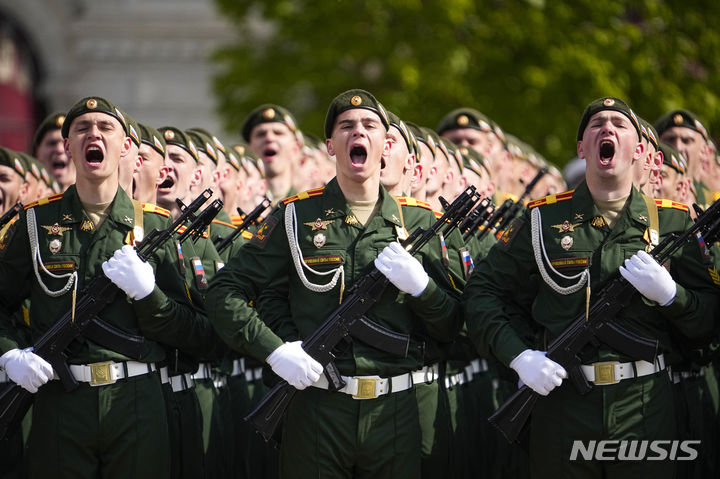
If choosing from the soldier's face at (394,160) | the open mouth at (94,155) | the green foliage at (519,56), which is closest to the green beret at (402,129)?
the soldier's face at (394,160)

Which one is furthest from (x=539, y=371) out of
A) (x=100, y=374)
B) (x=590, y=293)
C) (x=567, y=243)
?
(x=100, y=374)

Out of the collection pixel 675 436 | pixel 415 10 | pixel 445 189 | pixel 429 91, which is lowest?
pixel 675 436

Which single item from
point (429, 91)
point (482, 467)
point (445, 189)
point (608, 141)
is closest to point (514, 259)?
point (608, 141)

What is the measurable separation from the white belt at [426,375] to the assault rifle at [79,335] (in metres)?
1.49

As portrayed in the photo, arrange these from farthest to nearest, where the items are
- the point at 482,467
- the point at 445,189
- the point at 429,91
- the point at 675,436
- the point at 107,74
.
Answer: the point at 107,74 → the point at 429,91 → the point at 445,189 → the point at 482,467 → the point at 675,436

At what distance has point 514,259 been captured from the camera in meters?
6.53

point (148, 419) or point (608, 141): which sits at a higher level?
point (608, 141)

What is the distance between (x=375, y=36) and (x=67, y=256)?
10.7m

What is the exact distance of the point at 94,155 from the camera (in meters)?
6.72

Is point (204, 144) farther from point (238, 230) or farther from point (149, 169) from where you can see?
point (238, 230)

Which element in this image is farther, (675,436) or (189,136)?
(189,136)

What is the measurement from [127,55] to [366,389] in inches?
701

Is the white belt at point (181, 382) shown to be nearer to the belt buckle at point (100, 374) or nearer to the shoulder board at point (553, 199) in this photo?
the belt buckle at point (100, 374)

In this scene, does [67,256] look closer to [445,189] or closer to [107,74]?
[445,189]
